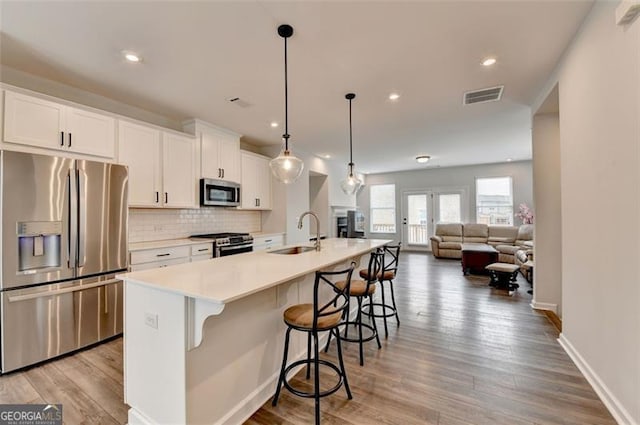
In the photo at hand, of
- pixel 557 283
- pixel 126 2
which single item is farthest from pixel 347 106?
pixel 557 283

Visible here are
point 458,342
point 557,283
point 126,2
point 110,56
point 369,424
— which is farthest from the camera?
point 557,283

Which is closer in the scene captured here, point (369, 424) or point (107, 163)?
point (369, 424)

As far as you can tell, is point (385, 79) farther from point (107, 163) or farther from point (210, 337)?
point (107, 163)

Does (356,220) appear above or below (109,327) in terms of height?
above

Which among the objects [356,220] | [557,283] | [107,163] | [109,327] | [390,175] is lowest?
[109,327]

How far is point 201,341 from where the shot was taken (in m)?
1.44

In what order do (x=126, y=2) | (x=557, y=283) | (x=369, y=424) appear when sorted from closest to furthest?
1. (x=369, y=424)
2. (x=126, y=2)
3. (x=557, y=283)

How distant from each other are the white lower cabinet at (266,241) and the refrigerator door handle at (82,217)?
2.40m

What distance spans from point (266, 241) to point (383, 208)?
19.0 feet

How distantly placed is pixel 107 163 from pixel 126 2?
5.35 feet

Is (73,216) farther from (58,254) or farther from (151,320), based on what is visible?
(151,320)

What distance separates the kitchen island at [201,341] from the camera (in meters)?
1.44

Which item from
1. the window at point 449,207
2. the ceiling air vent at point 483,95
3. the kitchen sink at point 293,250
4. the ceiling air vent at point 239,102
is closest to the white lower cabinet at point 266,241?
the kitchen sink at point 293,250

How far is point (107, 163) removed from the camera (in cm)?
287
